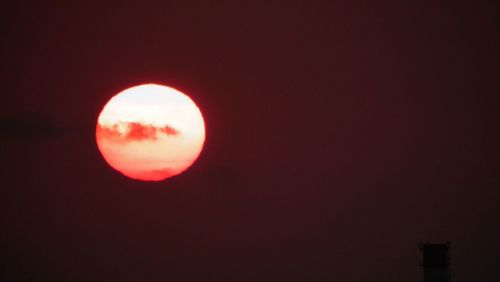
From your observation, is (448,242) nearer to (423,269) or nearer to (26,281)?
(423,269)

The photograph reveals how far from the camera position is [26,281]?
7421 inches

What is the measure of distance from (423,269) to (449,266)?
93.2 inches

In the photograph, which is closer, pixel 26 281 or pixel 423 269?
pixel 423 269

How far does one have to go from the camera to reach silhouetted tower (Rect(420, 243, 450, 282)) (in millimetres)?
165125

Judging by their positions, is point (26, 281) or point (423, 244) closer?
point (423, 244)

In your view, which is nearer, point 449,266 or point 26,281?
point 449,266

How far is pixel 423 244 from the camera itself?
166500 mm

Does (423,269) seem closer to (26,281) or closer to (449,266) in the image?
(449,266)

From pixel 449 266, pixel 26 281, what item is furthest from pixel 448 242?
pixel 26 281

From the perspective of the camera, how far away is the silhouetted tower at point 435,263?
542 feet

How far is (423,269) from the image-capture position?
545 ft

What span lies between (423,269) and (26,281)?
4453 centimetres

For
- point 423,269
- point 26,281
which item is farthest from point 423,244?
point 26,281

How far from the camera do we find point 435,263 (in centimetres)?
16538
